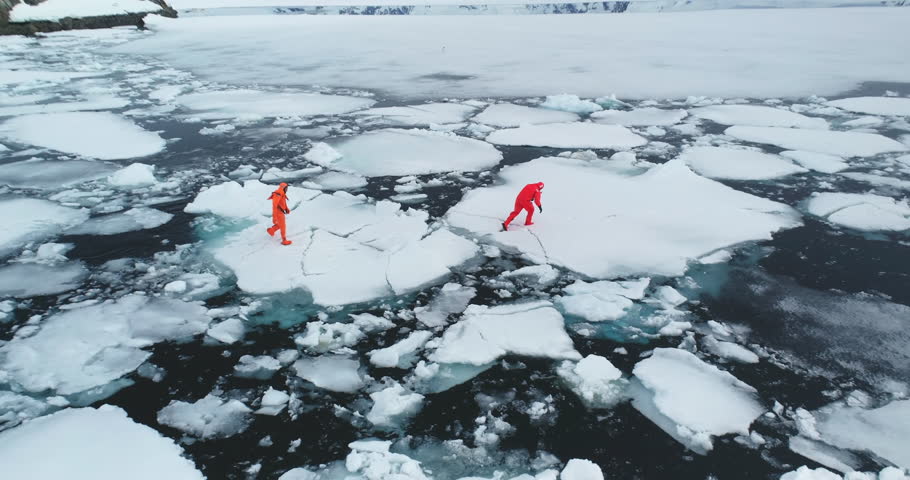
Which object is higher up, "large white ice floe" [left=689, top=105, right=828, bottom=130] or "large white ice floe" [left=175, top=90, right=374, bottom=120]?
"large white ice floe" [left=689, top=105, right=828, bottom=130]

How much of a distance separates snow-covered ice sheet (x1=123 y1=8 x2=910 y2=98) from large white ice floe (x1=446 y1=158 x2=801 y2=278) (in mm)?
4408

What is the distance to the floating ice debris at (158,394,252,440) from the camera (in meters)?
2.25

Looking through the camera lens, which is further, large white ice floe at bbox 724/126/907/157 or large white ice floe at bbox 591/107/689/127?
large white ice floe at bbox 591/107/689/127

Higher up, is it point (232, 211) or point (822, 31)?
point (822, 31)

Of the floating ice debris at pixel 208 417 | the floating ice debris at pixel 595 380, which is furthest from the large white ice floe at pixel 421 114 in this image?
the floating ice debris at pixel 208 417

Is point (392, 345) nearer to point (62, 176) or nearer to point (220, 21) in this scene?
point (62, 176)

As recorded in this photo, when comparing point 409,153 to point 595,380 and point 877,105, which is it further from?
point 877,105

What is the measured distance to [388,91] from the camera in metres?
9.49

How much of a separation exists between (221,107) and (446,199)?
5.25 meters

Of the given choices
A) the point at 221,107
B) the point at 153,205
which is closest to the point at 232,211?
the point at 153,205

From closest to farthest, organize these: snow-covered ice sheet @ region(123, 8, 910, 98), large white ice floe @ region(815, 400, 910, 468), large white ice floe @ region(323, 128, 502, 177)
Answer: large white ice floe @ region(815, 400, 910, 468), large white ice floe @ region(323, 128, 502, 177), snow-covered ice sheet @ region(123, 8, 910, 98)

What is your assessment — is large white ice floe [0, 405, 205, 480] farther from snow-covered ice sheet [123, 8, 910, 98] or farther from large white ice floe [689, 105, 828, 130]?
snow-covered ice sheet [123, 8, 910, 98]

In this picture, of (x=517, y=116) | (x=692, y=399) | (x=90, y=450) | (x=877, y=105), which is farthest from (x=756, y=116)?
(x=90, y=450)

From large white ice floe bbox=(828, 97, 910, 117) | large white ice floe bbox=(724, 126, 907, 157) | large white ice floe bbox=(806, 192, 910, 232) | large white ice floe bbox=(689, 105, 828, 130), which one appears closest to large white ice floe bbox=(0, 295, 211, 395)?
large white ice floe bbox=(806, 192, 910, 232)
